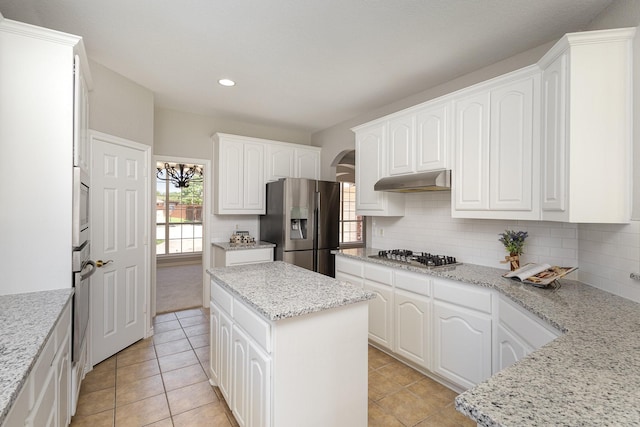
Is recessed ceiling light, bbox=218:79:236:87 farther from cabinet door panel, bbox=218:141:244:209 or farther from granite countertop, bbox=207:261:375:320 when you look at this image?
granite countertop, bbox=207:261:375:320

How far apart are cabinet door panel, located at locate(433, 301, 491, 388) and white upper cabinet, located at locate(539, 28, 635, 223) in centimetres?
95

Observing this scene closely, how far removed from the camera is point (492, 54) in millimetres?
2494

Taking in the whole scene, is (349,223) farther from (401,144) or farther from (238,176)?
(401,144)

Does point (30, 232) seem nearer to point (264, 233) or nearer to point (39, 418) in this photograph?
point (39, 418)

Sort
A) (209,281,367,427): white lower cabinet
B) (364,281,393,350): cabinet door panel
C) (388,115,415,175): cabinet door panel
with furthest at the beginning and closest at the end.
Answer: (388,115,415,175): cabinet door panel, (364,281,393,350): cabinet door panel, (209,281,367,427): white lower cabinet

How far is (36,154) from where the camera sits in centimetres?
174

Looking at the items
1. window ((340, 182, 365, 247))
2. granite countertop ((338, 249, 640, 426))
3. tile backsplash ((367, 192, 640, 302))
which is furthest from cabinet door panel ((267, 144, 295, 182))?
granite countertop ((338, 249, 640, 426))

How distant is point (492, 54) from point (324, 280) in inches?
89.1

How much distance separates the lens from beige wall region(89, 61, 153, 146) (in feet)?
8.86

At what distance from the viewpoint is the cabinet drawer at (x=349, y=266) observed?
3.22 m

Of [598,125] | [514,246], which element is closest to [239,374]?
[514,246]

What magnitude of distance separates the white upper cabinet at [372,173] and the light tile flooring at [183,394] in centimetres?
148

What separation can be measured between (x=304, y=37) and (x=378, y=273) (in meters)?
2.12

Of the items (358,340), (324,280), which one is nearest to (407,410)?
(358,340)
